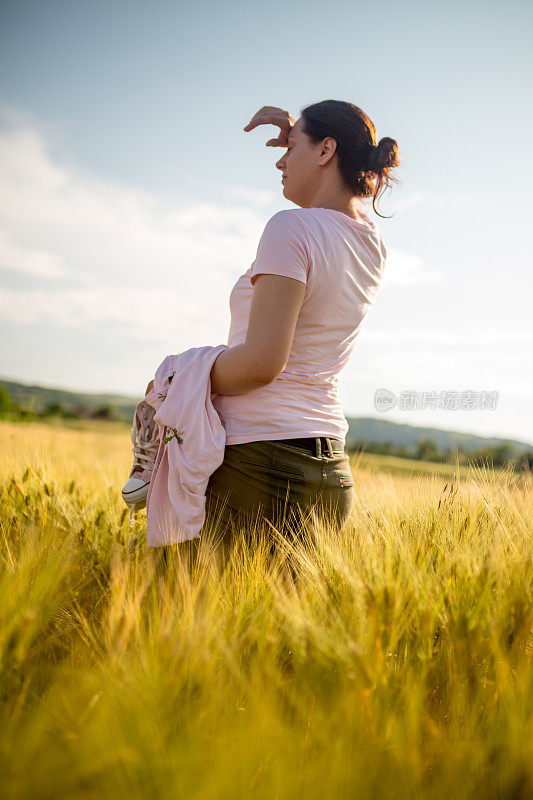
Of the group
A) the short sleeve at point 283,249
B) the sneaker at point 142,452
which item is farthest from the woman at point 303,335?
the sneaker at point 142,452

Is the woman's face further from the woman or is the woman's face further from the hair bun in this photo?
the hair bun

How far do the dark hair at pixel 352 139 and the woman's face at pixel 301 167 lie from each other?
31 millimetres

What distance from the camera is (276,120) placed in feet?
7.19

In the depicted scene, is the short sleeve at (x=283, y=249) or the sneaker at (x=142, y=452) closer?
the short sleeve at (x=283, y=249)

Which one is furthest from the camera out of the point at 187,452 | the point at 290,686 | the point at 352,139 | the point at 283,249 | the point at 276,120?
the point at 276,120

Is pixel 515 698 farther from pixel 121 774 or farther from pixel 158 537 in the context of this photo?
pixel 158 537

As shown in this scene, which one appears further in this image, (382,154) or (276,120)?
(276,120)

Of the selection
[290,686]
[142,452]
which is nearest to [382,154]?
[142,452]

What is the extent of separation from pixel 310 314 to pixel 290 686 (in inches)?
42.6

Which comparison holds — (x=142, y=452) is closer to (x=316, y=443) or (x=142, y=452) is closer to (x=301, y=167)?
(x=316, y=443)

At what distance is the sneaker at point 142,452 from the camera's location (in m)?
1.93

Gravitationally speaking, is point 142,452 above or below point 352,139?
below

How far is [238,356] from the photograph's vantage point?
5.48ft

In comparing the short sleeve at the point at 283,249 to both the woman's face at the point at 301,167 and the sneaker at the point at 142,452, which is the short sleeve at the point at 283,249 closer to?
the woman's face at the point at 301,167
